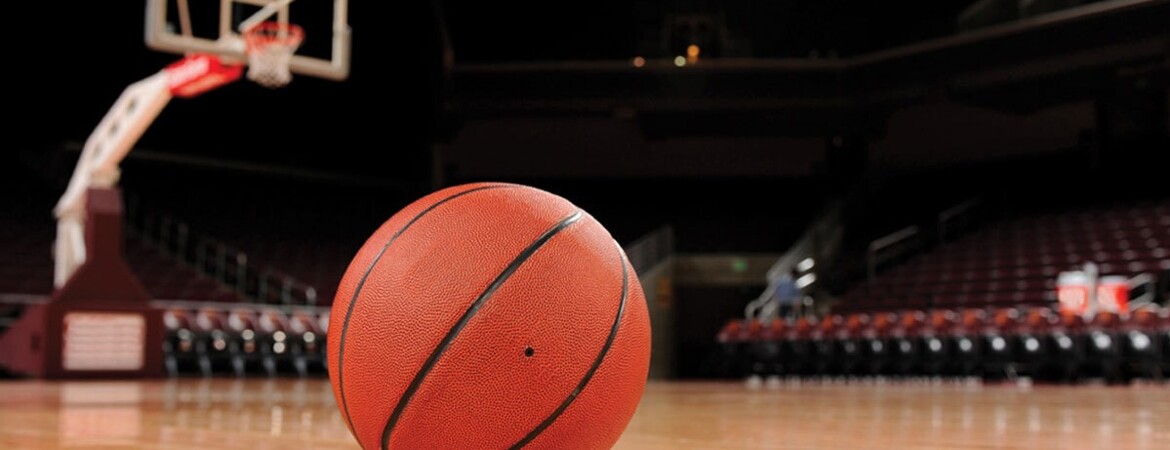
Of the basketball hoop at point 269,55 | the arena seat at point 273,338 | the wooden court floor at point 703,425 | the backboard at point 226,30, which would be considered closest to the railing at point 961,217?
the arena seat at point 273,338

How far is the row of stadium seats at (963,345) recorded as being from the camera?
33.9 feet

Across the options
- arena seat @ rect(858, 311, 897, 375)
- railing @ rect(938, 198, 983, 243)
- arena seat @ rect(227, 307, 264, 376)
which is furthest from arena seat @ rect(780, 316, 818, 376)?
arena seat @ rect(227, 307, 264, 376)

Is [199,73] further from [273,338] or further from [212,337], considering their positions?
[273,338]

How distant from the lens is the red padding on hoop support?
9281 mm

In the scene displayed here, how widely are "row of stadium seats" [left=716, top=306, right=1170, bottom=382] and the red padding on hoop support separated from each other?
6.43 metres

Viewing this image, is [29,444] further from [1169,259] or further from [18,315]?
[1169,259]

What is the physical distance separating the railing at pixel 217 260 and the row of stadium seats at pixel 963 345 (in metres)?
5.77

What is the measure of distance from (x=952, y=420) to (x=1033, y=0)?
36.5 feet

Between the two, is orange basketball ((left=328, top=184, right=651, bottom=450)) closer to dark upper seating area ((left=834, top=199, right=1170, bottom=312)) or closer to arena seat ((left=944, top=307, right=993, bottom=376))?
arena seat ((left=944, top=307, right=993, bottom=376))

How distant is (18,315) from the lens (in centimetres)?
1246

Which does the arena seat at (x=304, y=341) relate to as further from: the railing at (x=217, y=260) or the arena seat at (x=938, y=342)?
the arena seat at (x=938, y=342)

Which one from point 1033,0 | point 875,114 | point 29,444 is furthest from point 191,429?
point 875,114

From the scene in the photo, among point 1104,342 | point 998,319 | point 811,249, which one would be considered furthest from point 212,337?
point 811,249

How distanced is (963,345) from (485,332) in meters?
→ 10.1
